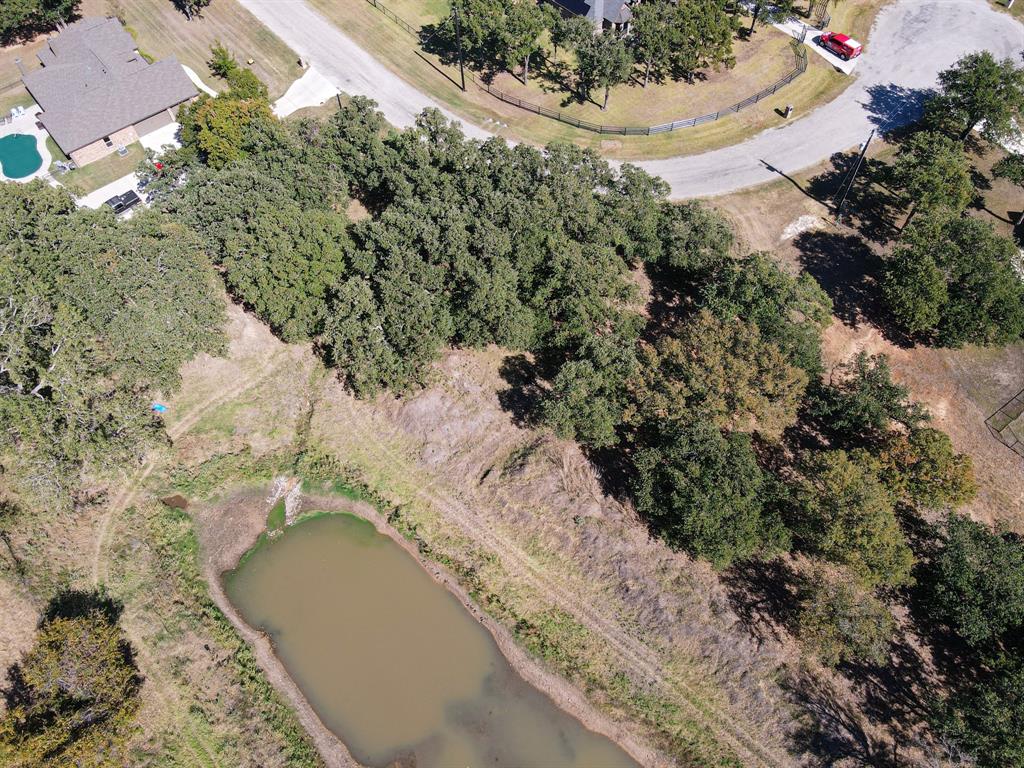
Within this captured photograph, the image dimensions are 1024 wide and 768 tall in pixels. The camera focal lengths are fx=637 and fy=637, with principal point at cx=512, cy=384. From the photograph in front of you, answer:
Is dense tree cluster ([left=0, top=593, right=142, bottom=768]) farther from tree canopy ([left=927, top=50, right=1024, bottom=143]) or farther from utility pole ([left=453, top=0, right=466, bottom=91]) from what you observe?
tree canopy ([left=927, top=50, right=1024, bottom=143])

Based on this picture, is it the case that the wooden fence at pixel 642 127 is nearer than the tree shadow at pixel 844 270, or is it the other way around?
the tree shadow at pixel 844 270

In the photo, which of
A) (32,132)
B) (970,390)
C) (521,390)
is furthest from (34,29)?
(970,390)

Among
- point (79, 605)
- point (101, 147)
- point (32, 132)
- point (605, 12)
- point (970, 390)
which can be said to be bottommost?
point (79, 605)

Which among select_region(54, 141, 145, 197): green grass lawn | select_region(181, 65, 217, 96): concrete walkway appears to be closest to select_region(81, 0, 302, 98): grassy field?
select_region(181, 65, 217, 96): concrete walkway

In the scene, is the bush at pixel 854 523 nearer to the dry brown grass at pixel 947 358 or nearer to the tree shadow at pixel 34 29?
the dry brown grass at pixel 947 358

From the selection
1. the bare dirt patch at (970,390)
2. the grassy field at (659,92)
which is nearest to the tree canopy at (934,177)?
the bare dirt patch at (970,390)

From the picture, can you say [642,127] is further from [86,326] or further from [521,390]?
[86,326]

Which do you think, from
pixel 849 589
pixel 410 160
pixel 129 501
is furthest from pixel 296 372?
pixel 849 589
